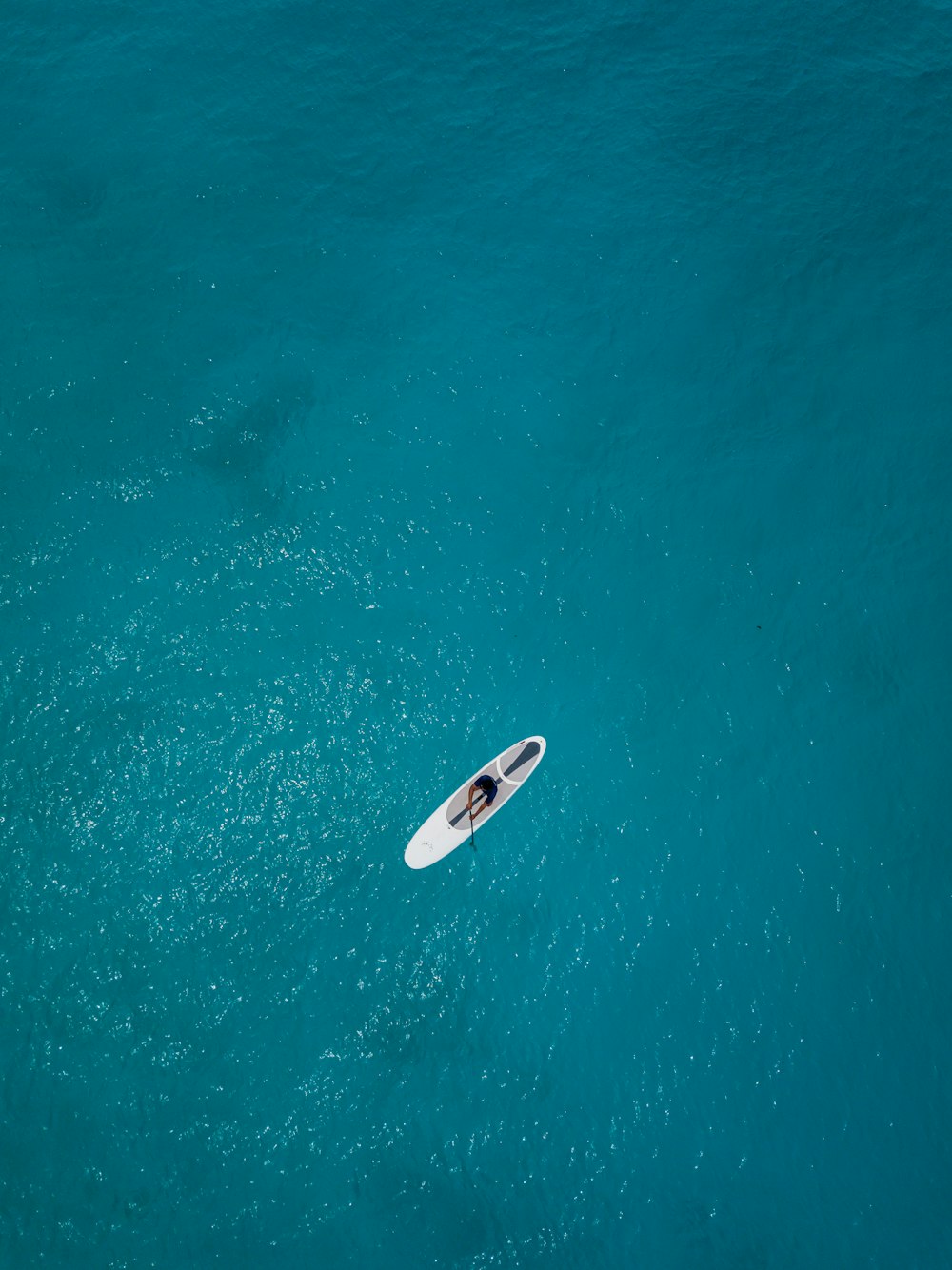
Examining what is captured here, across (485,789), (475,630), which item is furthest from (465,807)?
(475,630)

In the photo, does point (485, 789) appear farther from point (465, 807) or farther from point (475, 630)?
point (475, 630)

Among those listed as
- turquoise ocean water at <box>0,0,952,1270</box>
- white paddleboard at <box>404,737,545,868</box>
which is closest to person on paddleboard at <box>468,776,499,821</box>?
white paddleboard at <box>404,737,545,868</box>

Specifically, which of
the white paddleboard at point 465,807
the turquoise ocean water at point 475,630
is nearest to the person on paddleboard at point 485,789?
the white paddleboard at point 465,807

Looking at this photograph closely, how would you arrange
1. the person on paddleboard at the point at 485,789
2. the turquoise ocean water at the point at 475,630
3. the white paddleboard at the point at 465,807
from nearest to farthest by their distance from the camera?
the turquoise ocean water at the point at 475,630, the white paddleboard at the point at 465,807, the person on paddleboard at the point at 485,789

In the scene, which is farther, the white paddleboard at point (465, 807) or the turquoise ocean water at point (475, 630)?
the white paddleboard at point (465, 807)

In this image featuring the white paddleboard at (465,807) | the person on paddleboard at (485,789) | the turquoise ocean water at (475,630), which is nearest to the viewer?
the turquoise ocean water at (475,630)

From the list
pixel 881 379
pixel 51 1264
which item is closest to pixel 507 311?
pixel 881 379

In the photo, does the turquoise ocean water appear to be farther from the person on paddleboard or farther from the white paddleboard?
the person on paddleboard

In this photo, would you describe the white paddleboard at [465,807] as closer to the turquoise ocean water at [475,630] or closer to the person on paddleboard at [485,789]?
the person on paddleboard at [485,789]

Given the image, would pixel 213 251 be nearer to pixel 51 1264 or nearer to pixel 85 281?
pixel 85 281
